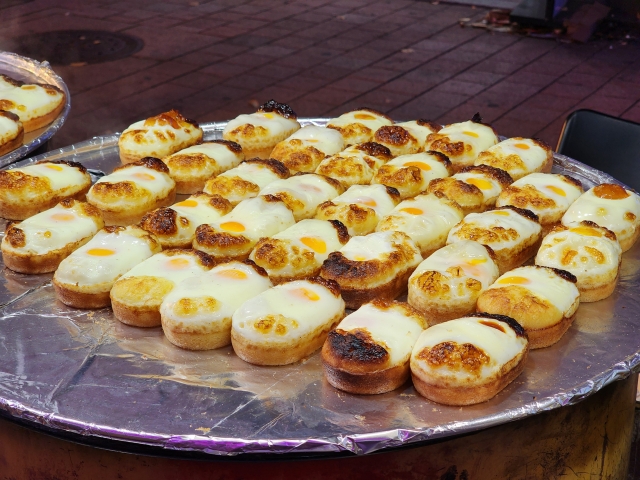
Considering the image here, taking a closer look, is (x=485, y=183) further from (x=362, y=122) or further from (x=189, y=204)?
(x=189, y=204)

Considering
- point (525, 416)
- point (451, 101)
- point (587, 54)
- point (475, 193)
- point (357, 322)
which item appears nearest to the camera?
point (525, 416)

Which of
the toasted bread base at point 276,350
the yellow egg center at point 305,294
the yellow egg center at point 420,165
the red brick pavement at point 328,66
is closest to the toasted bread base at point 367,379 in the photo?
the toasted bread base at point 276,350

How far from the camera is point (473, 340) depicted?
2.42 m

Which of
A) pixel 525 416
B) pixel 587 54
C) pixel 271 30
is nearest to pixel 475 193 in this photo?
pixel 525 416

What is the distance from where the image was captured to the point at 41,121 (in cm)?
462

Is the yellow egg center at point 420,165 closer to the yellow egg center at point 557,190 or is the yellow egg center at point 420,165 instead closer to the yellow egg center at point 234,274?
the yellow egg center at point 557,190

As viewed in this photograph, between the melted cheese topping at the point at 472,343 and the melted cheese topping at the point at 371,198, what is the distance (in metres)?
0.96

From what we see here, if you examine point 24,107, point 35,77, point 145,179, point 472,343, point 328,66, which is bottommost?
point 328,66

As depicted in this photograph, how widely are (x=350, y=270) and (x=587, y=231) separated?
37.2 inches

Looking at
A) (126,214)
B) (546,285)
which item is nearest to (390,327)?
(546,285)

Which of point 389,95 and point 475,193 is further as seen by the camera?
point 389,95

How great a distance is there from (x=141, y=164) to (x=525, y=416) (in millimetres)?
2152

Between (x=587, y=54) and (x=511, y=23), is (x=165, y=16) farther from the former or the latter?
(x=587, y=54)

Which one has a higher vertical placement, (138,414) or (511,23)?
(138,414)
